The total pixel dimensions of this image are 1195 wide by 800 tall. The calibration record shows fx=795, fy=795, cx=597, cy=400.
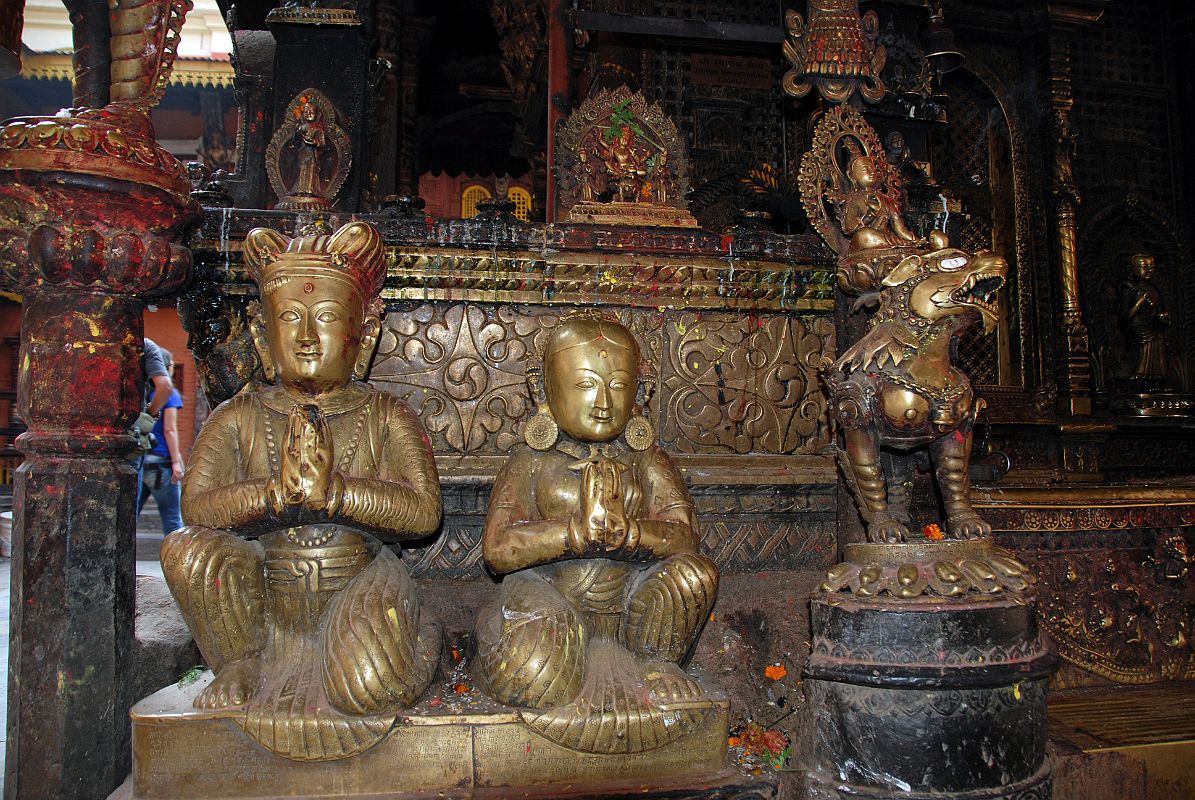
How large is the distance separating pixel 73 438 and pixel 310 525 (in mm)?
741

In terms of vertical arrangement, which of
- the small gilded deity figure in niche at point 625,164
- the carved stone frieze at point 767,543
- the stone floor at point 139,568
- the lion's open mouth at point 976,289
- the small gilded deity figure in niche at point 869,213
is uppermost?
the small gilded deity figure in niche at point 625,164

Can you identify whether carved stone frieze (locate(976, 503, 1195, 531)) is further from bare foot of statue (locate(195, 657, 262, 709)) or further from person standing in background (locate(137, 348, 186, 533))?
person standing in background (locate(137, 348, 186, 533))

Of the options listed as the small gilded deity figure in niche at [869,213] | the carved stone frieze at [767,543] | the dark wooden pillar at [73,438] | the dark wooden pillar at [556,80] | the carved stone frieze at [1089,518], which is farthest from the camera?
the dark wooden pillar at [556,80]

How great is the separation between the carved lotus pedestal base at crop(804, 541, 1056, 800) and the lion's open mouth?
767mm

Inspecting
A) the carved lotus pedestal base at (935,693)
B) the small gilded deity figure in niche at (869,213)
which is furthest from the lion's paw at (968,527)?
the small gilded deity figure in niche at (869,213)

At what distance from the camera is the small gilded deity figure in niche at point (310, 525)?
82.3 inches

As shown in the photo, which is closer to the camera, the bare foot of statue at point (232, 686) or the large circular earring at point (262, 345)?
the bare foot of statue at point (232, 686)

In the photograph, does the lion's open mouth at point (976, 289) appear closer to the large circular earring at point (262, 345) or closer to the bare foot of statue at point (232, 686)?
the large circular earring at point (262, 345)

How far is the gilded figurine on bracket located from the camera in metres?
2.37

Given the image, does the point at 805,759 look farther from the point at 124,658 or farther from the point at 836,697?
the point at 124,658

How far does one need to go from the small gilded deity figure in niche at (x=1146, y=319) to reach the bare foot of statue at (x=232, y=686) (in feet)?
23.9

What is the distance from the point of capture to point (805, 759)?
2.32 meters

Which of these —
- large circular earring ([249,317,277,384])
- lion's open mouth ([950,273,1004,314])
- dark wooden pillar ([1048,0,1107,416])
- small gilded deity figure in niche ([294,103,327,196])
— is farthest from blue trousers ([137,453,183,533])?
dark wooden pillar ([1048,0,1107,416])

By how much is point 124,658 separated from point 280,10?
3.10 m
